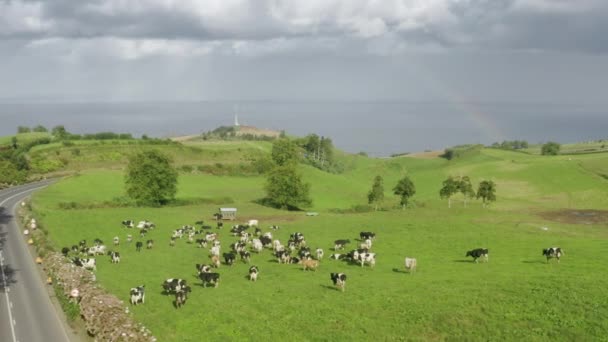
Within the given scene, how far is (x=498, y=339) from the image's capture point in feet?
85.0

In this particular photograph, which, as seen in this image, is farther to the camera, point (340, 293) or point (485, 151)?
point (485, 151)

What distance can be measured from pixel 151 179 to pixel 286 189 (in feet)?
73.9

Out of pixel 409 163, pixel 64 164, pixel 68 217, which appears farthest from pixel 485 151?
pixel 68 217

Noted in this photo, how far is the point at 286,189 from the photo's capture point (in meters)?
83.8

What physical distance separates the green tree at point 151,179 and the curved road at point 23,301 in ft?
81.4

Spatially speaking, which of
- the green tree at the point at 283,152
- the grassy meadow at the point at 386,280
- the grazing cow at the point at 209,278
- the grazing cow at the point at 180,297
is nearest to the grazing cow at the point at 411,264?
the grassy meadow at the point at 386,280

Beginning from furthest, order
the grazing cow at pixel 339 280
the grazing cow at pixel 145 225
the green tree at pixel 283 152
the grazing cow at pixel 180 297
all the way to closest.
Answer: the green tree at pixel 283 152
the grazing cow at pixel 145 225
the grazing cow at pixel 339 280
the grazing cow at pixel 180 297

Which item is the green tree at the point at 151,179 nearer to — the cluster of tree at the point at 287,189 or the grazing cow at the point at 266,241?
the cluster of tree at the point at 287,189

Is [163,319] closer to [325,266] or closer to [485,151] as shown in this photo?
[325,266]

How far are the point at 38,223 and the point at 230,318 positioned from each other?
43992 mm

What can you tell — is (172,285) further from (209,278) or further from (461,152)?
(461,152)

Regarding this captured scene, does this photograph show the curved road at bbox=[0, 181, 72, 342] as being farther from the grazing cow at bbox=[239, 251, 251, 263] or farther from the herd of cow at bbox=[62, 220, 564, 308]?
the grazing cow at bbox=[239, 251, 251, 263]

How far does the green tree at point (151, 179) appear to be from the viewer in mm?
84000

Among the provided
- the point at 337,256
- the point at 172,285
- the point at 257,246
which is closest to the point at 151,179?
the point at 257,246
